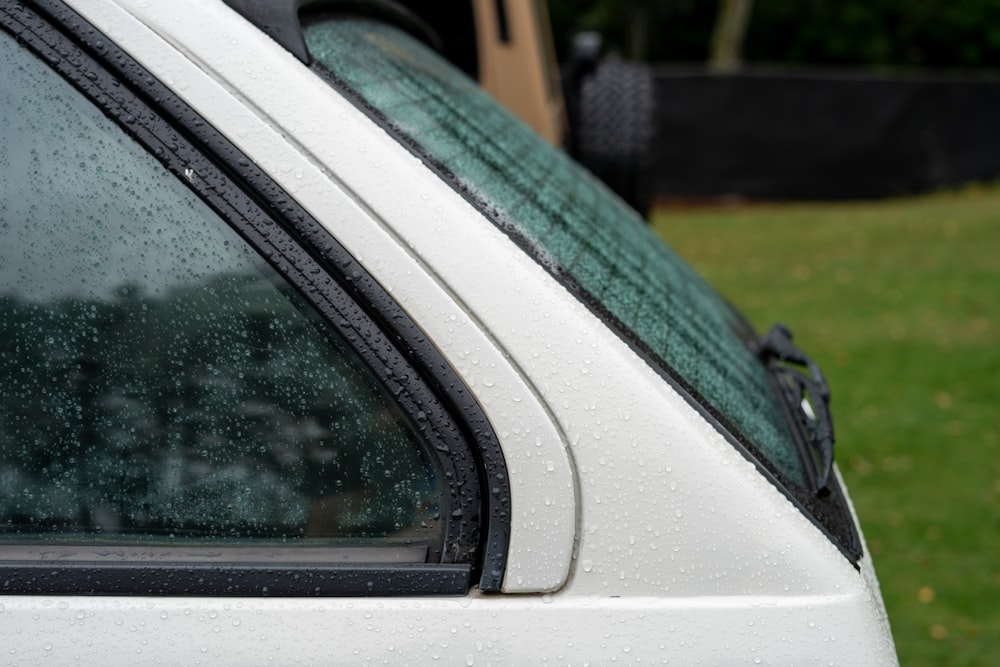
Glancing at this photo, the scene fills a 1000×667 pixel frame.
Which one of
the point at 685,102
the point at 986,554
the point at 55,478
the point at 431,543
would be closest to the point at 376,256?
the point at 431,543

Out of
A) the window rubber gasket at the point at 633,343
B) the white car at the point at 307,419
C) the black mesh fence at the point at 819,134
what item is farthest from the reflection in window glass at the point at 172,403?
the black mesh fence at the point at 819,134

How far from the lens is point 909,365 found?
7.28m

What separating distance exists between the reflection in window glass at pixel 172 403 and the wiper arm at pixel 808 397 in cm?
57

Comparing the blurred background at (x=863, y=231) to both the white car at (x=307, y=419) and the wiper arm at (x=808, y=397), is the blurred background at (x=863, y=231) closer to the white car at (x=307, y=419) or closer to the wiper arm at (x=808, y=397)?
the wiper arm at (x=808, y=397)

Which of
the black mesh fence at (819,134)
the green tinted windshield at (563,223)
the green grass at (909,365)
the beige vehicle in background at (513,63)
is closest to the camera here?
the green tinted windshield at (563,223)

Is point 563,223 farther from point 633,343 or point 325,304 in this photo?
point 325,304

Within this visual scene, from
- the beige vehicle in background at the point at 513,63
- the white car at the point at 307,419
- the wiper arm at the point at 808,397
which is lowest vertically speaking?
the beige vehicle in background at the point at 513,63

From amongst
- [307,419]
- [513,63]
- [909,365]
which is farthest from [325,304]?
[909,365]

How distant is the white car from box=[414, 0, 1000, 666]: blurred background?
287 cm

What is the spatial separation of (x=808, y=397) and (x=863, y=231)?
11.8m

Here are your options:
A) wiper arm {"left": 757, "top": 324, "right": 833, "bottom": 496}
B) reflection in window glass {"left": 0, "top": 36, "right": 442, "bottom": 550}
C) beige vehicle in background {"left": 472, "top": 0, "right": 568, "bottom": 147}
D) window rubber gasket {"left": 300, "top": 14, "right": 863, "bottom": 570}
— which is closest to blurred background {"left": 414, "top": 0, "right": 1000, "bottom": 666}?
beige vehicle in background {"left": 472, "top": 0, "right": 568, "bottom": 147}

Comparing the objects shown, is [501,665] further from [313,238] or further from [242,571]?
[313,238]

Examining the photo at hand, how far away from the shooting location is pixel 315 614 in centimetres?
121

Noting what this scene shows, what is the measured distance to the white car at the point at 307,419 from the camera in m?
1.22
